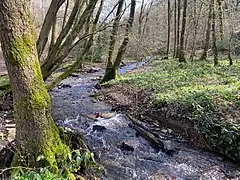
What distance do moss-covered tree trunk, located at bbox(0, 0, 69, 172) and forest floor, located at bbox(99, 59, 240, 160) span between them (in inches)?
192

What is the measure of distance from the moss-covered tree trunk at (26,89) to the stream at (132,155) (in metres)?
1.97

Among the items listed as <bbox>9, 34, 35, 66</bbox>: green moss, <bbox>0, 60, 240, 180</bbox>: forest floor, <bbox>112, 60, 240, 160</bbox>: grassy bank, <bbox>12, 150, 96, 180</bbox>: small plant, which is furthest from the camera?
<bbox>112, 60, 240, 160</bbox>: grassy bank

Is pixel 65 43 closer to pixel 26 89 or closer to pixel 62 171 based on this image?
pixel 26 89

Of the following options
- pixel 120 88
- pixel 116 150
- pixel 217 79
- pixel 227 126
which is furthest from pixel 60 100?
pixel 227 126

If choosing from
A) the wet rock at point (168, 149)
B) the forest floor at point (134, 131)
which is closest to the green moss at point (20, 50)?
the forest floor at point (134, 131)

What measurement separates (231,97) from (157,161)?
11.7 feet

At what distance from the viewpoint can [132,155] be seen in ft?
25.5

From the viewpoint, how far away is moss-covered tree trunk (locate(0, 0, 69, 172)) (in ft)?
13.9

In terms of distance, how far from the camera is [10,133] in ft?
28.0

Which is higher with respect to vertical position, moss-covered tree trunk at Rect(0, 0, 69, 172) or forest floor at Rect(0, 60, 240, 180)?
moss-covered tree trunk at Rect(0, 0, 69, 172)

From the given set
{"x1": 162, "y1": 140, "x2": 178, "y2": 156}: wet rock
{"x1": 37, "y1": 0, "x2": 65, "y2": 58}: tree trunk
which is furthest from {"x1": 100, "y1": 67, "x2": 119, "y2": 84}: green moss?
{"x1": 162, "y1": 140, "x2": 178, "y2": 156}: wet rock

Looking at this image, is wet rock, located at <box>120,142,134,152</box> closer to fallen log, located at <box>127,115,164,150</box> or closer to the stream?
the stream

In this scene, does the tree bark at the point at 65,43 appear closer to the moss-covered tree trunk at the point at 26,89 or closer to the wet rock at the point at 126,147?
the wet rock at the point at 126,147

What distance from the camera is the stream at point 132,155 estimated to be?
670 centimetres
